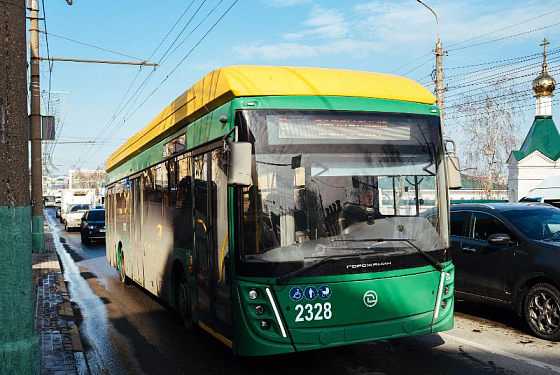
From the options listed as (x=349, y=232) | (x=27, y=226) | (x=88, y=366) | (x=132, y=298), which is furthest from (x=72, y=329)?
(x=349, y=232)

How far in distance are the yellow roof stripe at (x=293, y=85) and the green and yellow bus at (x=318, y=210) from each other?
0.05 feet

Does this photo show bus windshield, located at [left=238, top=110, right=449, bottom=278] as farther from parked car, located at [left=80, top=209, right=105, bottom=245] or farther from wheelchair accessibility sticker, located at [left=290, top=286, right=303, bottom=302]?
parked car, located at [left=80, top=209, right=105, bottom=245]

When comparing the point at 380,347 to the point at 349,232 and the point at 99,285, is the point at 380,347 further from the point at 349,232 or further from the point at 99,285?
the point at 99,285

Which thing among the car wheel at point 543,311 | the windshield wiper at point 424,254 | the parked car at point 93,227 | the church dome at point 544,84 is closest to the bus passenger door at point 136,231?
the windshield wiper at point 424,254

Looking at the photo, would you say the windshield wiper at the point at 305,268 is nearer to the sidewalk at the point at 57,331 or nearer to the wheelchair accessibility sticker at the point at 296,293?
the wheelchair accessibility sticker at the point at 296,293

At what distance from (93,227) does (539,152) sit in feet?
119

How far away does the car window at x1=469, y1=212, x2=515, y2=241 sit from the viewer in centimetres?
829

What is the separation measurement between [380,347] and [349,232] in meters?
2.14

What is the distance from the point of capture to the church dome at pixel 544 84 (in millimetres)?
46791

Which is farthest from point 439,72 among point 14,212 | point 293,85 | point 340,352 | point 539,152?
point 539,152

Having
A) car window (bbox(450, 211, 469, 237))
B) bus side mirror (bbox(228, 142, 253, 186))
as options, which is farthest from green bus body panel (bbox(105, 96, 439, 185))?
car window (bbox(450, 211, 469, 237))

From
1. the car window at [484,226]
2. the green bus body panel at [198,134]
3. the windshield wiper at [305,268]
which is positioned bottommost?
the windshield wiper at [305,268]

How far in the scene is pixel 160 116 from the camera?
904cm

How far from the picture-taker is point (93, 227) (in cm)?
2761
